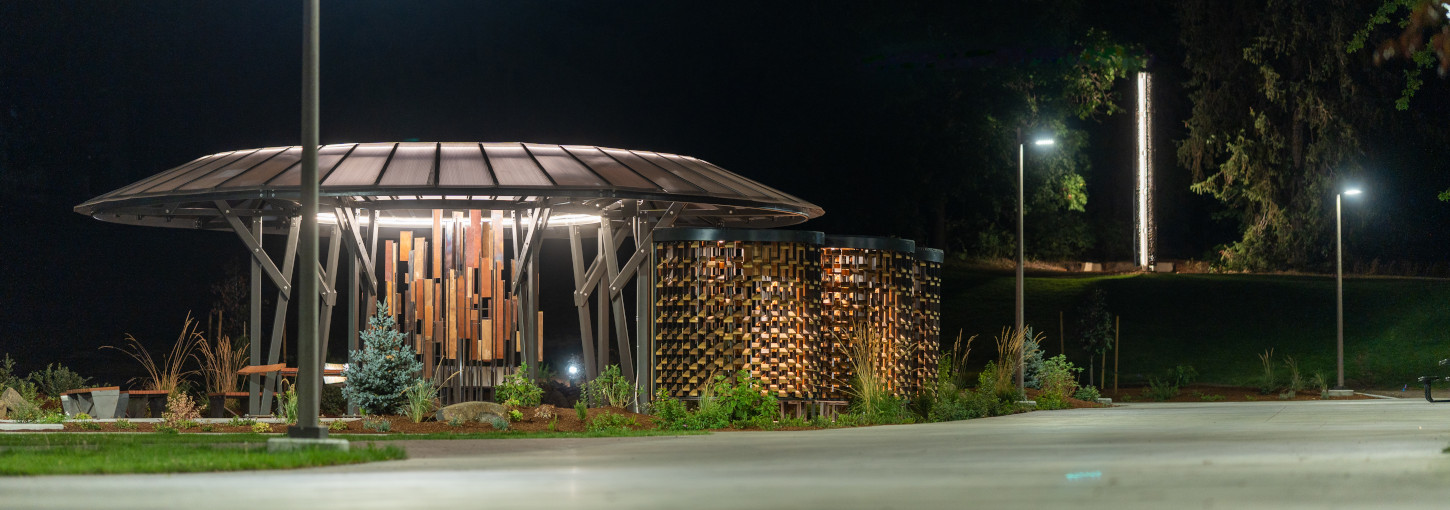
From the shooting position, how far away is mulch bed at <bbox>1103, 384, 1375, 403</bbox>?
32.7 meters

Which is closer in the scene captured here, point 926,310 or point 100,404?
point 100,404

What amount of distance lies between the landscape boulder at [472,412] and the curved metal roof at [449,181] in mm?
3190

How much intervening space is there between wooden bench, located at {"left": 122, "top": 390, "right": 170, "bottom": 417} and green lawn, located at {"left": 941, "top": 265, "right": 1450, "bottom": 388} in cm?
2529

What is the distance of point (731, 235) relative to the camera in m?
20.1

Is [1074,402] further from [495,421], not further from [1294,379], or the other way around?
[495,421]

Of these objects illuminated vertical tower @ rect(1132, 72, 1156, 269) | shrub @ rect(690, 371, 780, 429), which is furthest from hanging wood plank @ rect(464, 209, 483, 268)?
illuminated vertical tower @ rect(1132, 72, 1156, 269)

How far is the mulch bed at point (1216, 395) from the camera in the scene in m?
32.7

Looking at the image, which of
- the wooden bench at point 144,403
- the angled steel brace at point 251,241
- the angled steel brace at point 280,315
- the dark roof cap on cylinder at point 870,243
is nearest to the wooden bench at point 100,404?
the wooden bench at point 144,403

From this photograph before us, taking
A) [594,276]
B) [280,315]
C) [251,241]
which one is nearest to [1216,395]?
[594,276]

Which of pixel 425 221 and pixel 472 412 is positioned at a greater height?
pixel 425 221

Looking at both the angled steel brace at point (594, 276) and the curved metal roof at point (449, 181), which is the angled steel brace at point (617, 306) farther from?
the curved metal roof at point (449, 181)

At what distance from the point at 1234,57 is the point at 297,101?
1245 inches

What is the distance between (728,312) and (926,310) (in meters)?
4.78

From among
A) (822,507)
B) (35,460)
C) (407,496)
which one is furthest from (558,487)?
(35,460)
